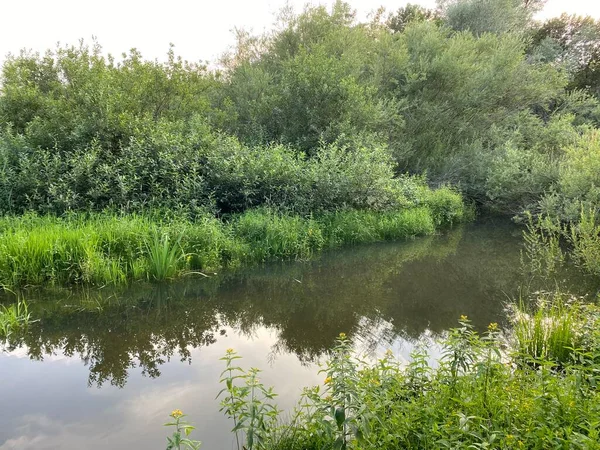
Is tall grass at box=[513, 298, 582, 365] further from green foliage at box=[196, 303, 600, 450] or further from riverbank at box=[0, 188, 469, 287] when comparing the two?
riverbank at box=[0, 188, 469, 287]

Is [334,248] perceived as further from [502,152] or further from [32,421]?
[502,152]

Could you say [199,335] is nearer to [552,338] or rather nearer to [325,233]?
[552,338]

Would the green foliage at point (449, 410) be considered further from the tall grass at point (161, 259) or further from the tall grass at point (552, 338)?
the tall grass at point (161, 259)

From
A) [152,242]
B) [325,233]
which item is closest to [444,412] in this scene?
[152,242]

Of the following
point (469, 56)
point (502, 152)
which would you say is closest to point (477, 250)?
point (502, 152)

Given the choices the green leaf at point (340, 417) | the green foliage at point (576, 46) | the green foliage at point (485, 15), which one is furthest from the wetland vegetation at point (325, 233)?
the green foliage at point (576, 46)

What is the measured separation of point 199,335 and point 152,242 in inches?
110

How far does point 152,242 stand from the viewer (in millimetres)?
7793

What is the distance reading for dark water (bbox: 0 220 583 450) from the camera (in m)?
3.81

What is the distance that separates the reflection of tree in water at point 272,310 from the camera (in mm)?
5188

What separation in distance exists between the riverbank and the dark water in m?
0.47

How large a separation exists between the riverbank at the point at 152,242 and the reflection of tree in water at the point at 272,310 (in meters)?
0.49

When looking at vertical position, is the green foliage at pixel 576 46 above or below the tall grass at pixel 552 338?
above

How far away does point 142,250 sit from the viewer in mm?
7738
